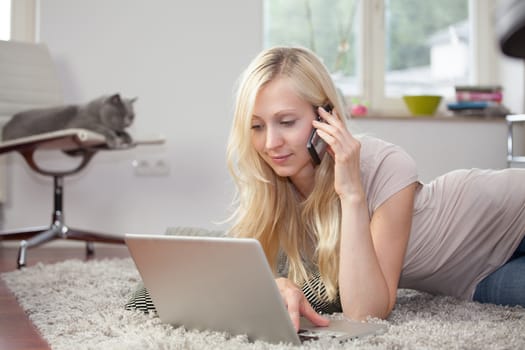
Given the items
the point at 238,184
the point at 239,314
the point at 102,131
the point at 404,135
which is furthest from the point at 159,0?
the point at 239,314

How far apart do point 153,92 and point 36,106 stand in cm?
61

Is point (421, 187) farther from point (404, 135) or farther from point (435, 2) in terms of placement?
point (435, 2)

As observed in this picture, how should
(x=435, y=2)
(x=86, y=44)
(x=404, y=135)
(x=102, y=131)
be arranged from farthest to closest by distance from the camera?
(x=435, y=2), (x=404, y=135), (x=86, y=44), (x=102, y=131)

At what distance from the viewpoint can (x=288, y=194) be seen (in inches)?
60.6

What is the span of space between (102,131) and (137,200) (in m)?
0.73

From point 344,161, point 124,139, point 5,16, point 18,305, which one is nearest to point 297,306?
point 344,161

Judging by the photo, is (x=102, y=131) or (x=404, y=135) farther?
(x=404, y=135)

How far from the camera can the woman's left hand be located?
1308mm

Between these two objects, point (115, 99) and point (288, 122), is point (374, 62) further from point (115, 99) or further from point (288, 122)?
point (288, 122)

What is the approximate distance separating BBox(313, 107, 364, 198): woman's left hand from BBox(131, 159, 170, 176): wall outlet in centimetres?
249

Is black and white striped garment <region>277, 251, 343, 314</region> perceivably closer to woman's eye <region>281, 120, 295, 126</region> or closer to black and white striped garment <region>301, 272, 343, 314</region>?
black and white striped garment <region>301, 272, 343, 314</region>

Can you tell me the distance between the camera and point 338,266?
1.42m

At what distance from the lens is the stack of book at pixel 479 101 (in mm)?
4027

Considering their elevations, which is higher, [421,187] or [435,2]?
[435,2]
